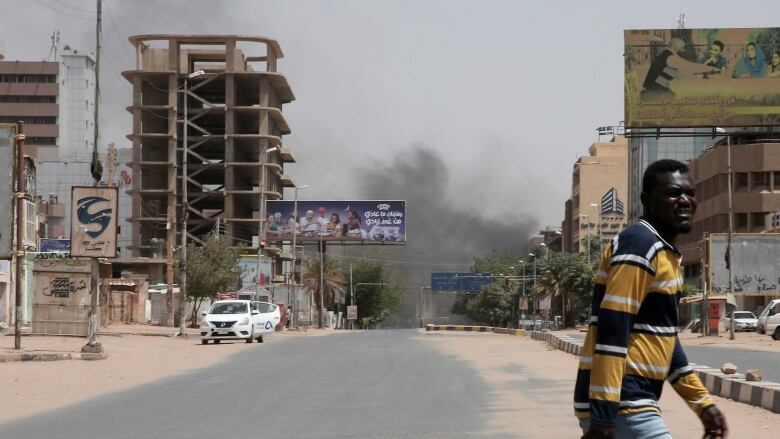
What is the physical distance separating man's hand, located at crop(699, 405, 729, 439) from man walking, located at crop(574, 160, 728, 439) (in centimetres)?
28

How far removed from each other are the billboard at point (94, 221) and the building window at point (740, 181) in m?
68.2

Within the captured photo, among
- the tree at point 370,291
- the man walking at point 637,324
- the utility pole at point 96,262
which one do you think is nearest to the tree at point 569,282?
the tree at point 370,291

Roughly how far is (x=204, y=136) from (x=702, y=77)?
72.8 meters

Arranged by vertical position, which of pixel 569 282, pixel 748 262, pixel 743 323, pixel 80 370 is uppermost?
pixel 748 262

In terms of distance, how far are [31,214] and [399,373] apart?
31767 mm

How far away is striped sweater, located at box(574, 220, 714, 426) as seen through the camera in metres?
5.21

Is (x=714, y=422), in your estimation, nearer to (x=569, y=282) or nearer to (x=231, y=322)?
(x=231, y=322)

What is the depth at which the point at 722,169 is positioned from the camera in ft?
301

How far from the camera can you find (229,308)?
45719 millimetres

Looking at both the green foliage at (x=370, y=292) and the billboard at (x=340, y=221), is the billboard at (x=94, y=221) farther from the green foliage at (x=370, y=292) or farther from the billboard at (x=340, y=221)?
the green foliage at (x=370, y=292)

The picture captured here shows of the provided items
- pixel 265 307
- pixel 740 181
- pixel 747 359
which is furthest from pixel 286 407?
pixel 740 181

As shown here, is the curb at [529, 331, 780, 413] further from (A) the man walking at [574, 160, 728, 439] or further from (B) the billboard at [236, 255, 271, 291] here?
(B) the billboard at [236, 255, 271, 291]

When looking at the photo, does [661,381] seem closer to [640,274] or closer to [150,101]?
[640,274]

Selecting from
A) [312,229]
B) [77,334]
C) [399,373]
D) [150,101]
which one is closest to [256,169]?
[150,101]
